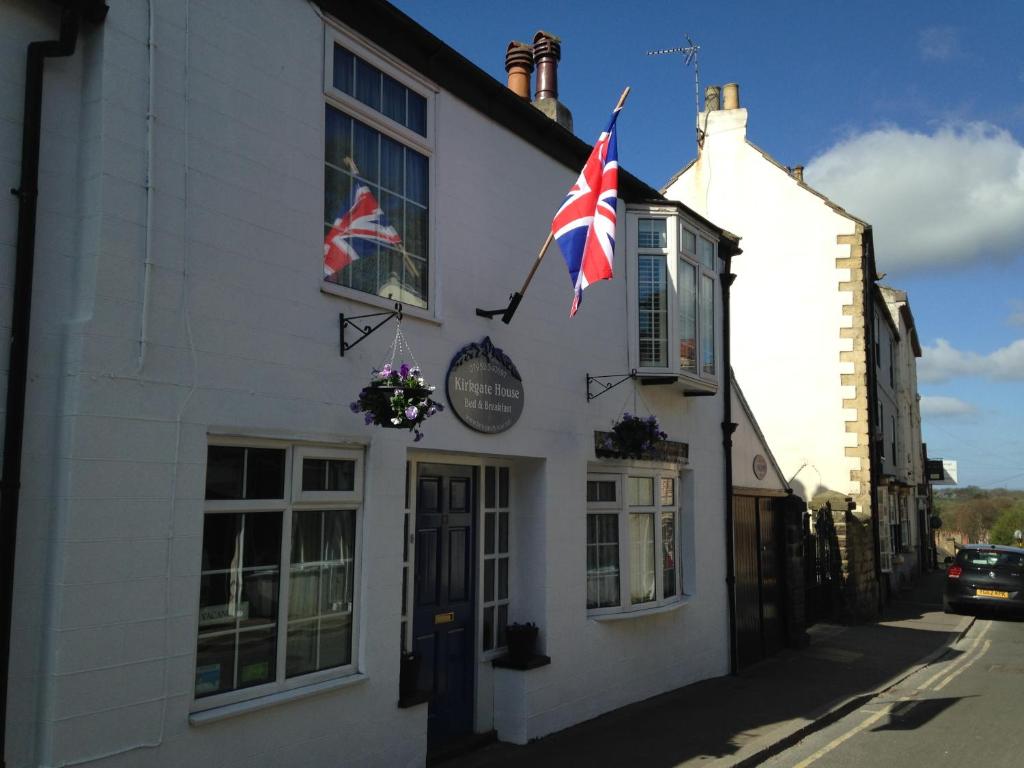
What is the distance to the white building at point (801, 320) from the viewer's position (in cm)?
1938

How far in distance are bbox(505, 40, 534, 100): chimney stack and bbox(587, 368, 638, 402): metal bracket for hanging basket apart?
11.4 ft

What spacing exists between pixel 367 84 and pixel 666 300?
4.73 metres

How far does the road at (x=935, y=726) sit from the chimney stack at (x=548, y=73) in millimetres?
7375

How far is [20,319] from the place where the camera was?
168 inches

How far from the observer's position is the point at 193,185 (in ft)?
16.9

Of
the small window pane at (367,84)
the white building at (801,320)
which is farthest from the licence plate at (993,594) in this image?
the small window pane at (367,84)

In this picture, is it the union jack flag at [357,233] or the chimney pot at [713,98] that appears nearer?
the union jack flag at [357,233]

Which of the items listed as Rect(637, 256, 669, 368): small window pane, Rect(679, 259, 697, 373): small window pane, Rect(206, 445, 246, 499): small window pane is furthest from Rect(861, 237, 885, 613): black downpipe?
Rect(206, 445, 246, 499): small window pane

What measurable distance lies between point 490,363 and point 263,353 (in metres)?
2.55

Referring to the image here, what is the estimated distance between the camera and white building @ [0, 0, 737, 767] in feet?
14.6

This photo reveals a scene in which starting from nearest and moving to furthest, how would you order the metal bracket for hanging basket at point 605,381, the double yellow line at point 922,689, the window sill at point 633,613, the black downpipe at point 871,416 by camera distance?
the double yellow line at point 922,689
the window sill at point 633,613
the metal bracket for hanging basket at point 605,381
the black downpipe at point 871,416

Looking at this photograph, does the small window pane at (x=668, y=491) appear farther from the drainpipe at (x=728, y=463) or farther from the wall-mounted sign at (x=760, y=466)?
the wall-mounted sign at (x=760, y=466)

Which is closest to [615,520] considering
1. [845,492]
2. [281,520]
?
[281,520]

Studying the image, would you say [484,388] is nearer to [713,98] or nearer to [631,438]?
[631,438]
